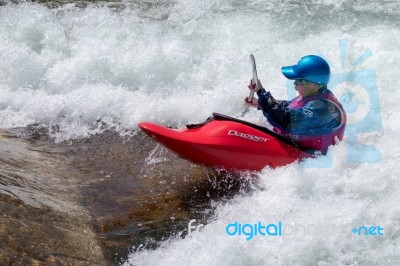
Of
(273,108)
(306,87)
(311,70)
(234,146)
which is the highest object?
(311,70)

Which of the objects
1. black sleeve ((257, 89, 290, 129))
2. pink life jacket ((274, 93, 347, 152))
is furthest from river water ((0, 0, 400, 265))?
black sleeve ((257, 89, 290, 129))

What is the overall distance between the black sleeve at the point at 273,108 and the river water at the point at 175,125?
18.3 inches

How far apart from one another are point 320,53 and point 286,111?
3.36 metres

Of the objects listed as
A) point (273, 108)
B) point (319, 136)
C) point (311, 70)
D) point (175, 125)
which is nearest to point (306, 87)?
point (311, 70)

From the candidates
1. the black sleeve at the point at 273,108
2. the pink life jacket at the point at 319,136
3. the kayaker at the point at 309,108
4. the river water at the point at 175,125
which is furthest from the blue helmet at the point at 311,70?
the river water at the point at 175,125

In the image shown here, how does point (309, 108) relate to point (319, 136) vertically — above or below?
above

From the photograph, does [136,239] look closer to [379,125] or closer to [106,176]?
[106,176]

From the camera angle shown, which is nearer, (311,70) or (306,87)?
(311,70)

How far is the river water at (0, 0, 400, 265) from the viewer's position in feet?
12.7

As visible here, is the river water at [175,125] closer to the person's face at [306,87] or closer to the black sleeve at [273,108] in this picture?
the black sleeve at [273,108]

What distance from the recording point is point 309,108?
4.58 metres

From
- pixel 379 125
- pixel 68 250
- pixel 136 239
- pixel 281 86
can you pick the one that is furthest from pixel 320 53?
pixel 68 250

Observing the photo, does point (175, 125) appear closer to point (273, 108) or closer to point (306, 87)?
point (273, 108)

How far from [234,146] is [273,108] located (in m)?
0.49
